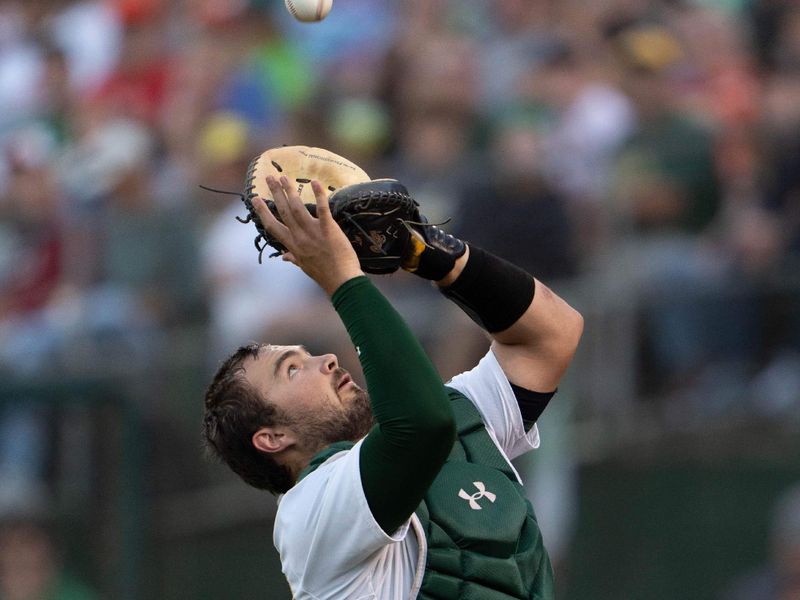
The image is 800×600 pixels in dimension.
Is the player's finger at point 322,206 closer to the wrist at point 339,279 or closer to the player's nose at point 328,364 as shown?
the wrist at point 339,279

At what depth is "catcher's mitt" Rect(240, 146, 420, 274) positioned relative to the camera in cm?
334

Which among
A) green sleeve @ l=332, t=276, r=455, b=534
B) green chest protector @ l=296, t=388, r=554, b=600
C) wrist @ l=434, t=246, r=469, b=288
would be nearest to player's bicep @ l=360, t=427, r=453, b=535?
green sleeve @ l=332, t=276, r=455, b=534

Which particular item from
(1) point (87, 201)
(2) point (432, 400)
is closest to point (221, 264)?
(1) point (87, 201)

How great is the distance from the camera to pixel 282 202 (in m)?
3.17

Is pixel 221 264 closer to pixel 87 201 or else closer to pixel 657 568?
pixel 87 201

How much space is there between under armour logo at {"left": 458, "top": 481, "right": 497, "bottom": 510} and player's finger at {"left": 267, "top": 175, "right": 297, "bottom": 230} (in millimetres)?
781

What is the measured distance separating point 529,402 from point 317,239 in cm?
96

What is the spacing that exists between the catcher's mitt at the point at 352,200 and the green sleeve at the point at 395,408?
28cm

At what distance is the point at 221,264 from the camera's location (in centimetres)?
761

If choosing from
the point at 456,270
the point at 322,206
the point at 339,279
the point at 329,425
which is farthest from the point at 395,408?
the point at 456,270

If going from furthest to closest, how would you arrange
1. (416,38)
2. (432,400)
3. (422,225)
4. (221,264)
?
(416,38)
(221,264)
(422,225)
(432,400)

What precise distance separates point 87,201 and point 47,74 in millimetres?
1370

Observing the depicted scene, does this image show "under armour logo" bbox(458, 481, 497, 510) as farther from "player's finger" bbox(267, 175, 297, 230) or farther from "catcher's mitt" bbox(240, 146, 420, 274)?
"player's finger" bbox(267, 175, 297, 230)

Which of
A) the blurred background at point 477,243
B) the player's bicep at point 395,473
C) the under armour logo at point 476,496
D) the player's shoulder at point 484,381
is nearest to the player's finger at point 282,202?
the player's bicep at point 395,473
